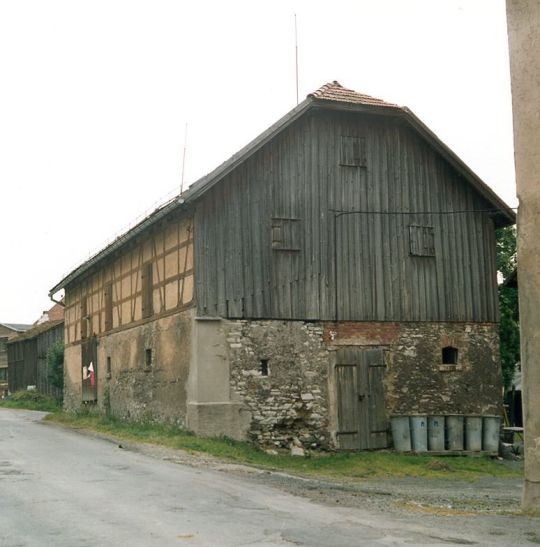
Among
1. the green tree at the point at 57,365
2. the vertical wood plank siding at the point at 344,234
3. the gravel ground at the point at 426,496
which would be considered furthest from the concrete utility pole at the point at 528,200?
the green tree at the point at 57,365

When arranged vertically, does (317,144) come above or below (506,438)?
above

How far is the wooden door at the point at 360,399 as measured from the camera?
2053 cm

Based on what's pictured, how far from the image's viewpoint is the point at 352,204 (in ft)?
70.8

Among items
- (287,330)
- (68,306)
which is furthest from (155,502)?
(68,306)

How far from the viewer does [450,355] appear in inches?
869

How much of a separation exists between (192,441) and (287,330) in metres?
3.65

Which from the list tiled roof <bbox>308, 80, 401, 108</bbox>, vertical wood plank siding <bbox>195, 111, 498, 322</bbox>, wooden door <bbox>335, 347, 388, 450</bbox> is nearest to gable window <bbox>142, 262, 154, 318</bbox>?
vertical wood plank siding <bbox>195, 111, 498, 322</bbox>

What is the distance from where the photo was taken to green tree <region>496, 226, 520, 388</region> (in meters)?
31.9

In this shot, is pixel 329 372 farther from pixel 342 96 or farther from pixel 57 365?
pixel 57 365

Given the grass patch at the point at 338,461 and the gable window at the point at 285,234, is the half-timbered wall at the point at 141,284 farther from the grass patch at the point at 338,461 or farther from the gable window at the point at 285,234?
the grass patch at the point at 338,461

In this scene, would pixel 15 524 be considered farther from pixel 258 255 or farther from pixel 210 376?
pixel 258 255

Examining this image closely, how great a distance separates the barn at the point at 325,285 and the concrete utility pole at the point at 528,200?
9439 millimetres

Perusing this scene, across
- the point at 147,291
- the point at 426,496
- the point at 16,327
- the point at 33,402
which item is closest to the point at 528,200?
the point at 426,496

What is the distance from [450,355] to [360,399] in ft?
9.79
